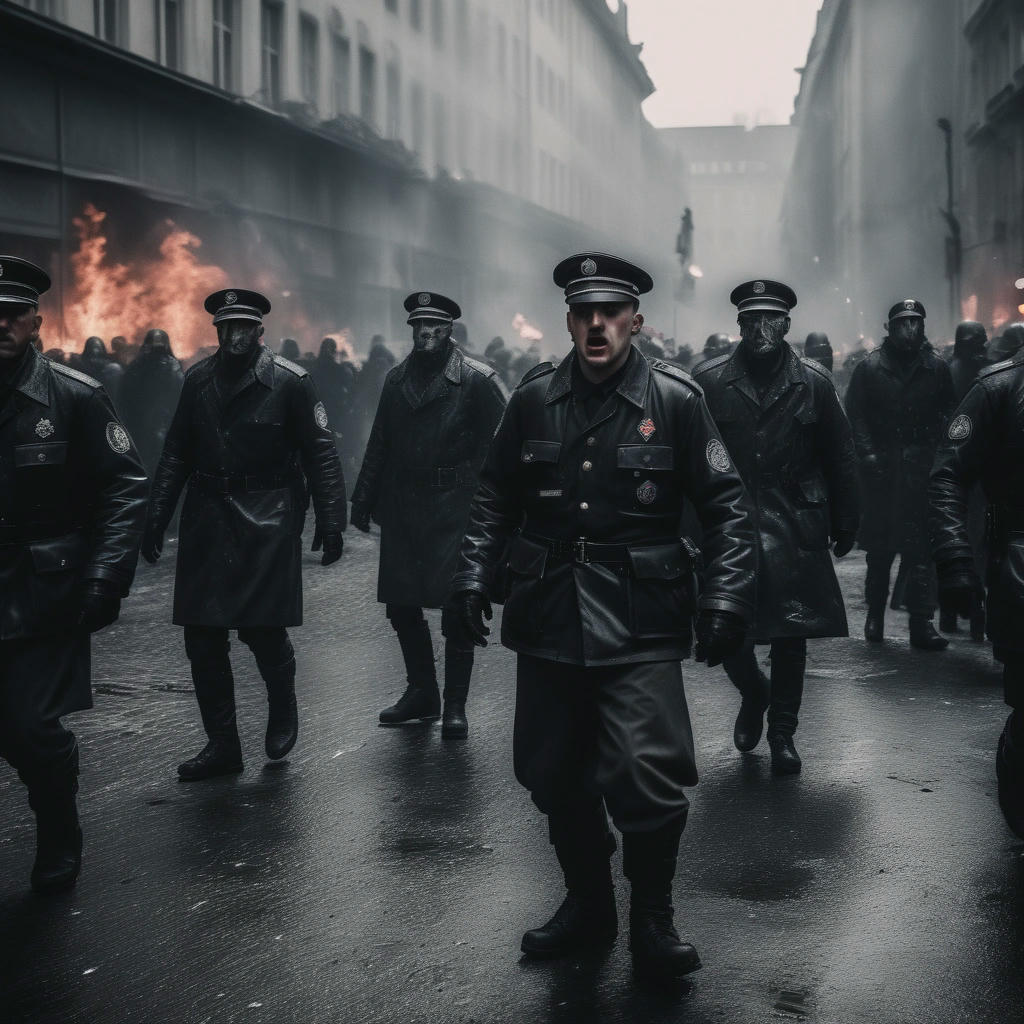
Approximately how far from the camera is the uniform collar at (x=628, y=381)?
13.5 ft

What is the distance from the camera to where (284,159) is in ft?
84.2

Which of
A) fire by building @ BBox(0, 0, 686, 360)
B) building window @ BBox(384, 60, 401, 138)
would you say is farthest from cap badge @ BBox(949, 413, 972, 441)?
building window @ BBox(384, 60, 401, 138)

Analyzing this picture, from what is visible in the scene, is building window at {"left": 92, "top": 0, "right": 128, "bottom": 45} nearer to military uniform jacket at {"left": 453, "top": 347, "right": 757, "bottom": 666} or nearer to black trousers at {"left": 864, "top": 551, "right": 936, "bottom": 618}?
black trousers at {"left": 864, "top": 551, "right": 936, "bottom": 618}

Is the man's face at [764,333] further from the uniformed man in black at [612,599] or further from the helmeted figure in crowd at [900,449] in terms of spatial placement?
the helmeted figure in crowd at [900,449]

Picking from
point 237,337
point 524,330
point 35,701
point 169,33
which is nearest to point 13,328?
point 35,701

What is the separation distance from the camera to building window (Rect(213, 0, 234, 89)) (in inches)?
939

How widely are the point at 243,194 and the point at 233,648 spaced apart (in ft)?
54.3

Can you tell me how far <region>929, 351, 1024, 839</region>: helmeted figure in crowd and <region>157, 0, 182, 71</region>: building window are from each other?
61.6 ft

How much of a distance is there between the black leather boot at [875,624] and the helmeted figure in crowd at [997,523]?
434cm

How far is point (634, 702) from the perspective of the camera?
396cm

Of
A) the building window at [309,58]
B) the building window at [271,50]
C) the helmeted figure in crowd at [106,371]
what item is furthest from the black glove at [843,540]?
the building window at [309,58]

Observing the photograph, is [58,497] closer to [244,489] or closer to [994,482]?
[244,489]

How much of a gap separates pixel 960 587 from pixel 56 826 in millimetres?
2882

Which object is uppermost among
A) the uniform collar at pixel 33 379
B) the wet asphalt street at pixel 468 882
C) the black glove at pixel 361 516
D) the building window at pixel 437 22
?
the building window at pixel 437 22
